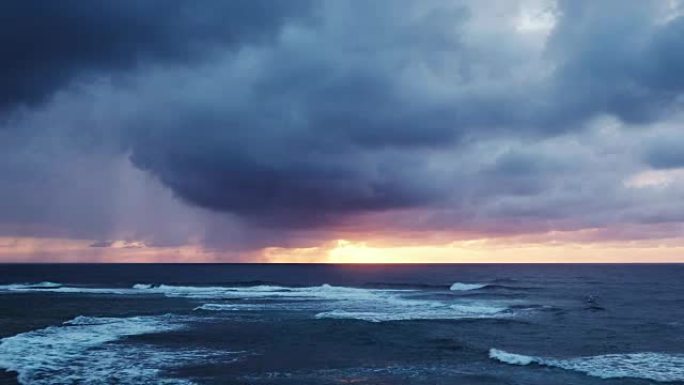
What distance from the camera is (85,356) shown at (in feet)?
85.2

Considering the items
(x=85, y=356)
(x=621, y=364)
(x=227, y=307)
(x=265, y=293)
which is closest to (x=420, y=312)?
(x=227, y=307)

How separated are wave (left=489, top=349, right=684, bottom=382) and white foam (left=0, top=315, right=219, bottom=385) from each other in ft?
44.9

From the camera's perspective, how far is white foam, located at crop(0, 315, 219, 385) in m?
21.8

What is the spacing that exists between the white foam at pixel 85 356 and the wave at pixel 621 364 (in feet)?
44.9

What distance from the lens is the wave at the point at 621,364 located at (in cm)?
2352

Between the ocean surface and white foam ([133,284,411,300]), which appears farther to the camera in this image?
white foam ([133,284,411,300])

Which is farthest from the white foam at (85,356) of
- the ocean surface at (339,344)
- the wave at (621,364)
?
the wave at (621,364)

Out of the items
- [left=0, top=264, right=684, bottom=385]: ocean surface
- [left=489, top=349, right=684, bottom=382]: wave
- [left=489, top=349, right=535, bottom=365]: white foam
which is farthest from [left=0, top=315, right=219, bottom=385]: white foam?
[left=489, top=349, right=684, bottom=382]: wave

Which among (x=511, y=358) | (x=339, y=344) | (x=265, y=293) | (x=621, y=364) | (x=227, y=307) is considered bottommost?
(x=621, y=364)

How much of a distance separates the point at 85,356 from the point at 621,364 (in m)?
22.5

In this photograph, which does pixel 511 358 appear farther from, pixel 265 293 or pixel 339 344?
pixel 265 293

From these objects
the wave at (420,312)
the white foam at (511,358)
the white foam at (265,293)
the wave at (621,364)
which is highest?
the white foam at (265,293)

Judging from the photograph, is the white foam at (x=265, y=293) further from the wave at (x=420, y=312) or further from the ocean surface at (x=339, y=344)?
the ocean surface at (x=339, y=344)

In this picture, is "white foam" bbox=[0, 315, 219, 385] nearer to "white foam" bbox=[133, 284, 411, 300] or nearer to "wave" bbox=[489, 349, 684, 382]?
"wave" bbox=[489, 349, 684, 382]
